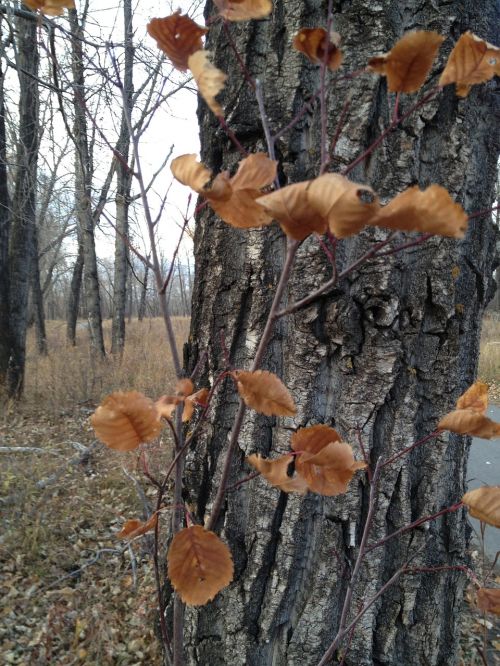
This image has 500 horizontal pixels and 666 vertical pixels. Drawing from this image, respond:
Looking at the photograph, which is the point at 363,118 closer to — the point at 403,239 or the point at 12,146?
the point at 403,239

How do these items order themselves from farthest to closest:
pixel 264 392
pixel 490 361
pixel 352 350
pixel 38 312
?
pixel 38 312 → pixel 490 361 → pixel 352 350 → pixel 264 392

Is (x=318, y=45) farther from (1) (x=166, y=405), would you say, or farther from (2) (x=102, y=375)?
(2) (x=102, y=375)

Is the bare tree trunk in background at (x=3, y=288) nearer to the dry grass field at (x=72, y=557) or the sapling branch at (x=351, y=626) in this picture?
the dry grass field at (x=72, y=557)

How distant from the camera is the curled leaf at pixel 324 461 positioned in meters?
0.65

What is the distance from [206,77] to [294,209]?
22 centimetres

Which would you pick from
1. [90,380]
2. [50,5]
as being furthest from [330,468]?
[90,380]

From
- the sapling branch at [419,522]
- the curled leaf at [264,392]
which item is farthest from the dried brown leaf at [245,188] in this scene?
the sapling branch at [419,522]

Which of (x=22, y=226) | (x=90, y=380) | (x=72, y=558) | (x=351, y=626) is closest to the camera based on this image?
(x=351, y=626)

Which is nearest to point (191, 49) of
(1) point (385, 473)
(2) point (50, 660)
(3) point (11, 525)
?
(1) point (385, 473)

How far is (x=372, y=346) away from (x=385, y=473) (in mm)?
337

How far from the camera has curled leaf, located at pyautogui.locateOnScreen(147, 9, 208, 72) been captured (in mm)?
562

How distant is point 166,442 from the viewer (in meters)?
4.60

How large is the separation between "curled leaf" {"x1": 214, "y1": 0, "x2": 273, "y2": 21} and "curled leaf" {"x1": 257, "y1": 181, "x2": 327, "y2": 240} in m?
0.32

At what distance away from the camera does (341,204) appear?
364mm
